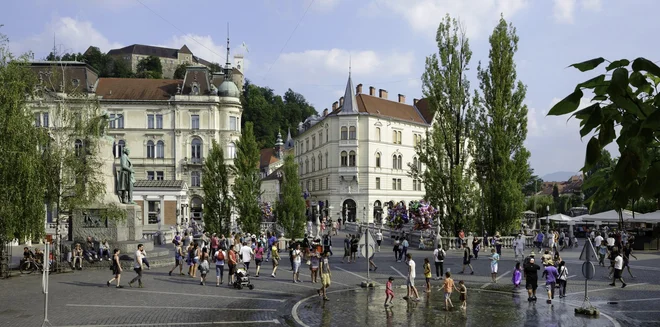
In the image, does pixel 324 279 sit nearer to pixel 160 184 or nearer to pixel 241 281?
pixel 241 281

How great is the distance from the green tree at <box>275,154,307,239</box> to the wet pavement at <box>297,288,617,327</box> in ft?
64.7

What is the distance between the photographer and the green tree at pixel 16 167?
2058cm

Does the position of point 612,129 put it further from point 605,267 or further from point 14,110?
point 605,267

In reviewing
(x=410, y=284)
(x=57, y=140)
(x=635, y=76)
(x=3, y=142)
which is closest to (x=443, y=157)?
(x=410, y=284)

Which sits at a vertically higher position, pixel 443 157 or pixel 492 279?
pixel 443 157

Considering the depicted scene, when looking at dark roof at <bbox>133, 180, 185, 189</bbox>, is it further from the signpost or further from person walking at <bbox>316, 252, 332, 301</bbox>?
the signpost

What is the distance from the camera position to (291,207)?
38406 mm

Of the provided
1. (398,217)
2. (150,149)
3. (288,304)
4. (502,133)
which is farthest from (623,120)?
(150,149)

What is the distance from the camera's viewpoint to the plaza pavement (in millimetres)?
14359

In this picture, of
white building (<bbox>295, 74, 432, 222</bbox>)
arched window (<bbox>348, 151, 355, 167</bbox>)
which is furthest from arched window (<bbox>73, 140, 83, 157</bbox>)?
arched window (<bbox>348, 151, 355, 167</bbox>)

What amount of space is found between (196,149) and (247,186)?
111ft

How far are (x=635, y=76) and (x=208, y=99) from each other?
6804cm

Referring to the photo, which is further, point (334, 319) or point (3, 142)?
point (3, 142)

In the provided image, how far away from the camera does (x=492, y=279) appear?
2209 cm
